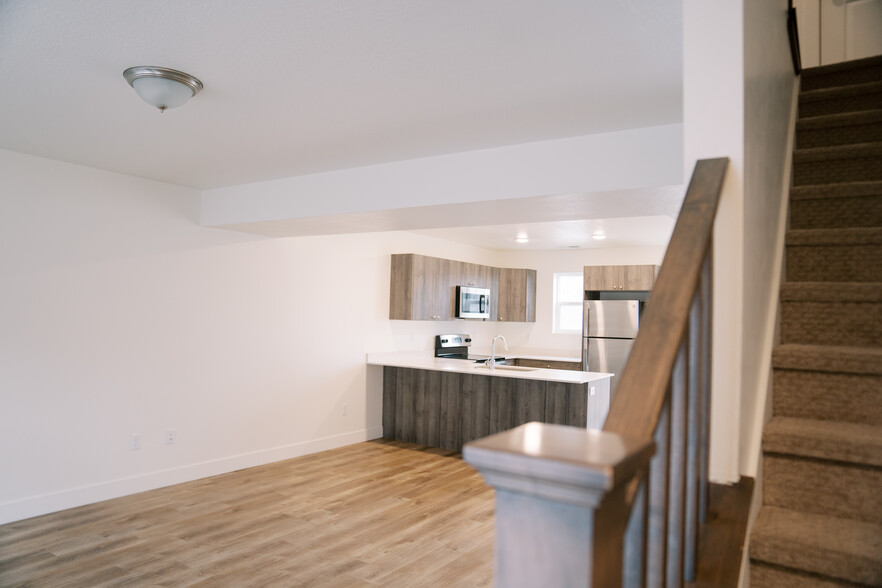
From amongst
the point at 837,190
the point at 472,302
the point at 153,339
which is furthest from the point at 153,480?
the point at 837,190

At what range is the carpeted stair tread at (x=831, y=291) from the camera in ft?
5.82

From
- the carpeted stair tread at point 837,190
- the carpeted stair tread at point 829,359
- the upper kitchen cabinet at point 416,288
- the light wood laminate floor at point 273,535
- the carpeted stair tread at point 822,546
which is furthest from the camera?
the upper kitchen cabinet at point 416,288

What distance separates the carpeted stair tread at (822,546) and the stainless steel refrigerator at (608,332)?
6.21 metres

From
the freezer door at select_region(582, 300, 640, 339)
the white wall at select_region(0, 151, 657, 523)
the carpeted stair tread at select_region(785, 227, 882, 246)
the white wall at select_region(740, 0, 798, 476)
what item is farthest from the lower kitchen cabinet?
the white wall at select_region(740, 0, 798, 476)

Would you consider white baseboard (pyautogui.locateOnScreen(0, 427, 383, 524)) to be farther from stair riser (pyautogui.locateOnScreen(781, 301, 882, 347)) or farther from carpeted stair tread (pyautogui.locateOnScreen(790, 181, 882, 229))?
carpeted stair tread (pyautogui.locateOnScreen(790, 181, 882, 229))

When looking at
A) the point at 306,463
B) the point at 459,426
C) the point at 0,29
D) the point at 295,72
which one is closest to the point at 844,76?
the point at 295,72

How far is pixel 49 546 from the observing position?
3529 millimetres

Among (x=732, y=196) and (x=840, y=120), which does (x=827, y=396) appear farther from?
(x=840, y=120)

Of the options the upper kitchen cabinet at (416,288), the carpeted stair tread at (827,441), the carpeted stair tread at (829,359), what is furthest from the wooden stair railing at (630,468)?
the upper kitchen cabinet at (416,288)

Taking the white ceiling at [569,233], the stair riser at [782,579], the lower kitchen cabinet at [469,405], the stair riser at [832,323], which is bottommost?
the lower kitchen cabinet at [469,405]

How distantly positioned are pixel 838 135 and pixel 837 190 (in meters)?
0.49

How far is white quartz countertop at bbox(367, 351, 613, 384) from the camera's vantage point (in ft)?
18.2

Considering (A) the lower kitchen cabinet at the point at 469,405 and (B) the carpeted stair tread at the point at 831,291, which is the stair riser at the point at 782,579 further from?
(A) the lower kitchen cabinet at the point at 469,405

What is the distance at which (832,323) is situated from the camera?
185cm
